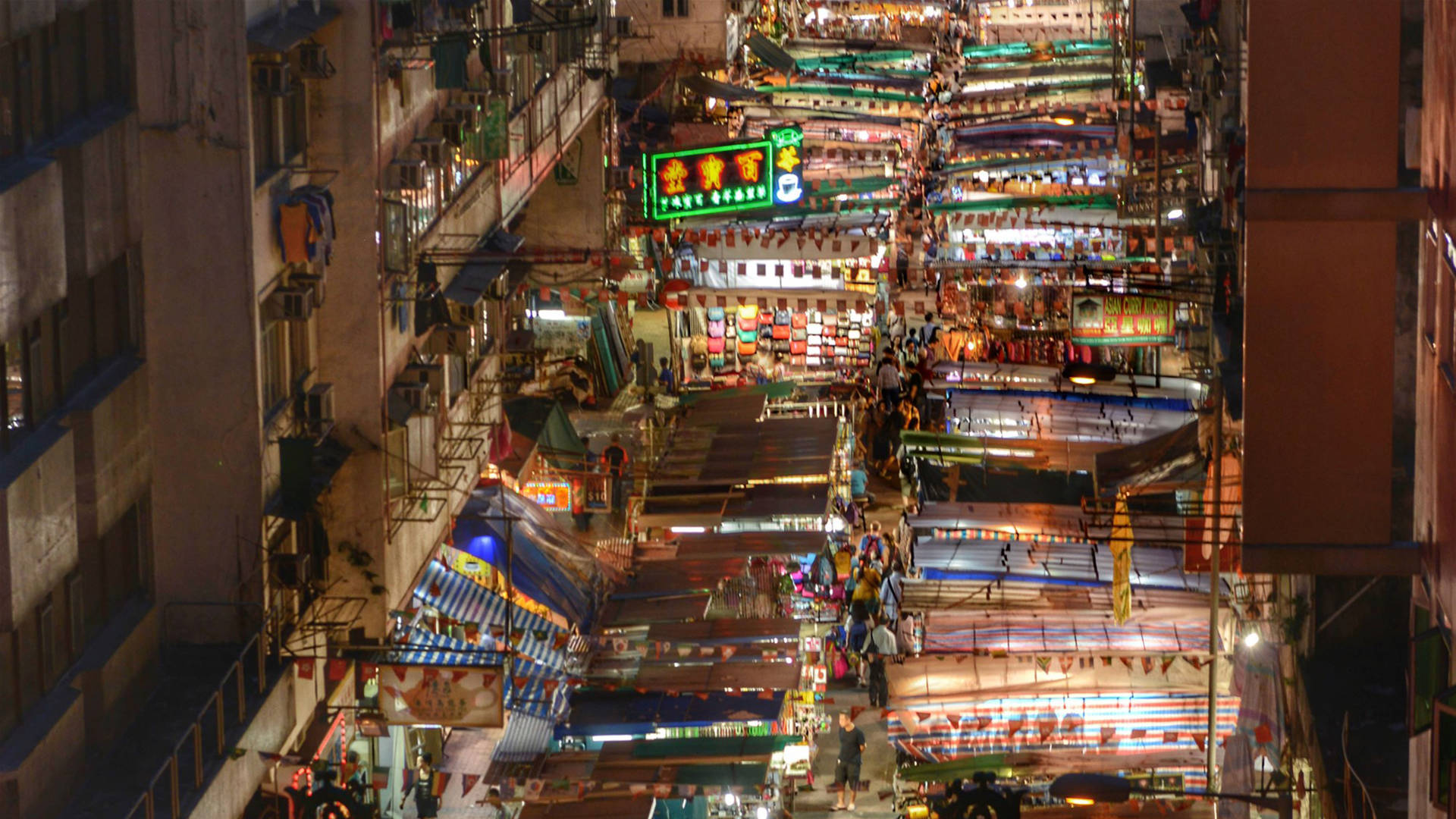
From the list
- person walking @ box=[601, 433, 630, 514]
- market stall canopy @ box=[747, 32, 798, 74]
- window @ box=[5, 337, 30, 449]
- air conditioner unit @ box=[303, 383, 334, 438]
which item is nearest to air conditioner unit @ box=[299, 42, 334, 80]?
air conditioner unit @ box=[303, 383, 334, 438]

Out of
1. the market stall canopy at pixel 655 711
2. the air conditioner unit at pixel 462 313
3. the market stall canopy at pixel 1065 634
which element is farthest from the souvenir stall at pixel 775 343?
the market stall canopy at pixel 655 711

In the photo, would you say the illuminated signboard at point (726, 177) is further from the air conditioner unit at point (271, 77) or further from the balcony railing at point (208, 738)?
the balcony railing at point (208, 738)

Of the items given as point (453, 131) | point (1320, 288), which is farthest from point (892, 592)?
point (1320, 288)

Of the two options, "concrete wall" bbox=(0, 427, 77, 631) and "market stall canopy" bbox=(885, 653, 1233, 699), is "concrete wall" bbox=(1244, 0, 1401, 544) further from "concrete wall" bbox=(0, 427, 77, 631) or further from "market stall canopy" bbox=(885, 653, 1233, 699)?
"concrete wall" bbox=(0, 427, 77, 631)

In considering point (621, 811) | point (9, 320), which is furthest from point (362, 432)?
point (9, 320)

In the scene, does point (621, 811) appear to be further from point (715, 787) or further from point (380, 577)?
point (380, 577)

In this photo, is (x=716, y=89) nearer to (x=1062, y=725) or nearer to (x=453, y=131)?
(x=453, y=131)
